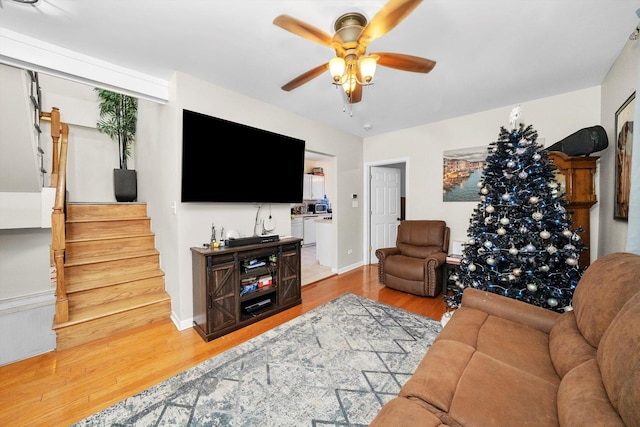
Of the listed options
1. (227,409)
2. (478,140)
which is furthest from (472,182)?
(227,409)

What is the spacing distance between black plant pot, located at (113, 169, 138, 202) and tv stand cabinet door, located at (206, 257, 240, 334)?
272 centimetres

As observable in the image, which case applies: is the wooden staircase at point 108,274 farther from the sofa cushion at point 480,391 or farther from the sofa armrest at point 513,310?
the sofa armrest at point 513,310

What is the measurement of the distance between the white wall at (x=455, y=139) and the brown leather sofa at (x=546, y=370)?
236 centimetres

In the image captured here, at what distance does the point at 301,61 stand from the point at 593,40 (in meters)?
2.42

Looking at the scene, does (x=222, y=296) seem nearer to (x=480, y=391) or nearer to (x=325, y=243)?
(x=480, y=391)

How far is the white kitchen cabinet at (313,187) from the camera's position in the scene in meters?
7.06

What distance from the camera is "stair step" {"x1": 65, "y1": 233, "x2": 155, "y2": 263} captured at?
2.76m

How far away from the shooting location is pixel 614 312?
1020 mm

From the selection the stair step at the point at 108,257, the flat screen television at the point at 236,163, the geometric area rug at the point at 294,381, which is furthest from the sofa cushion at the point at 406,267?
the stair step at the point at 108,257

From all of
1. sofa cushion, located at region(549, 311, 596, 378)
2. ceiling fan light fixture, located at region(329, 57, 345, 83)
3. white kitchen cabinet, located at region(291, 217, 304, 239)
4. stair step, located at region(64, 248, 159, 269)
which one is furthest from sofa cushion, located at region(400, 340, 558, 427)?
white kitchen cabinet, located at region(291, 217, 304, 239)

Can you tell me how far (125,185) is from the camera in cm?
388

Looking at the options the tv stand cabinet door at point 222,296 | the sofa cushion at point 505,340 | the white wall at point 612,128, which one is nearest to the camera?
the sofa cushion at point 505,340

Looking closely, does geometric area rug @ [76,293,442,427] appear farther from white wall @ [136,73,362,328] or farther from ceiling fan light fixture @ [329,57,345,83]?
ceiling fan light fixture @ [329,57,345,83]

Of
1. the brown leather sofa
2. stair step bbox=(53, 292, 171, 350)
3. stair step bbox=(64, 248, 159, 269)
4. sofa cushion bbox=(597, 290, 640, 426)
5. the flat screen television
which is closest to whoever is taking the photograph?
sofa cushion bbox=(597, 290, 640, 426)
